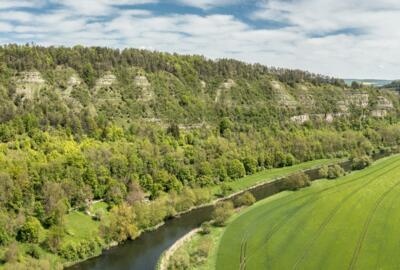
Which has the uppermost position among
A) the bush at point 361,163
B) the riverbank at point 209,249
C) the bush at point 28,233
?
the bush at point 361,163

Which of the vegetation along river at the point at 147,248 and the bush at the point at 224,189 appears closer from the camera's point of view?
the vegetation along river at the point at 147,248

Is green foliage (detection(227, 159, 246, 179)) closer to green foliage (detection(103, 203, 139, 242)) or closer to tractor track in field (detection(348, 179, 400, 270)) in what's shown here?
tractor track in field (detection(348, 179, 400, 270))

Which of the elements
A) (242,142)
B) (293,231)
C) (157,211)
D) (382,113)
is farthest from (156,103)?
(382,113)

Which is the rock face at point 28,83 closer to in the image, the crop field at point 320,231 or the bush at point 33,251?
the bush at point 33,251

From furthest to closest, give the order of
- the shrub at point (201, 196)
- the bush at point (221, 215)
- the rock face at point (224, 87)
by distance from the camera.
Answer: the rock face at point (224, 87), the shrub at point (201, 196), the bush at point (221, 215)

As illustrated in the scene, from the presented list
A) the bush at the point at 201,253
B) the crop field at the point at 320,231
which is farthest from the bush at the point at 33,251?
the crop field at the point at 320,231

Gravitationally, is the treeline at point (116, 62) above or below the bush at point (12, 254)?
above

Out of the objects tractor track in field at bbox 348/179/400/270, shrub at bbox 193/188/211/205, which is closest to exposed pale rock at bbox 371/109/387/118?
tractor track in field at bbox 348/179/400/270

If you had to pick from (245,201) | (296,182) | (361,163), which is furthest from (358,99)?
(245,201)
